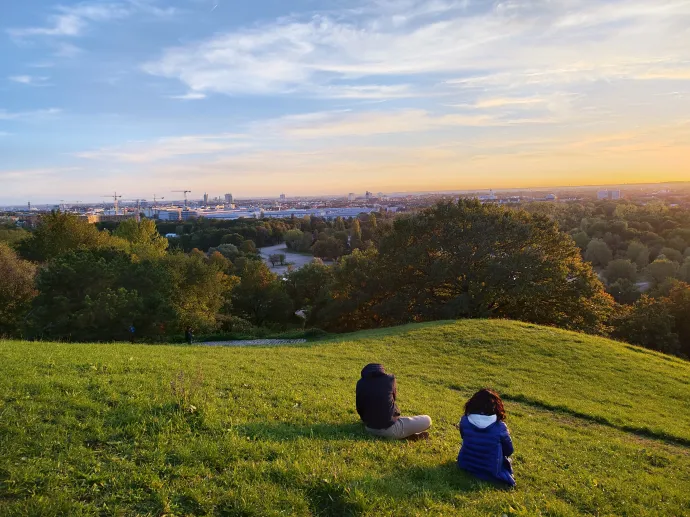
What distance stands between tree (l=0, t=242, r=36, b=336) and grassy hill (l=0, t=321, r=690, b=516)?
21.3 meters

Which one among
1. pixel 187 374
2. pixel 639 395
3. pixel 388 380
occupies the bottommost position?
pixel 639 395

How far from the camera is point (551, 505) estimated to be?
16.7ft

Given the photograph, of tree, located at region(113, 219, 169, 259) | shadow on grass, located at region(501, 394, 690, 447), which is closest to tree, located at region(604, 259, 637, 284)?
shadow on grass, located at region(501, 394, 690, 447)

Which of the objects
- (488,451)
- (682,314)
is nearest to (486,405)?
(488,451)

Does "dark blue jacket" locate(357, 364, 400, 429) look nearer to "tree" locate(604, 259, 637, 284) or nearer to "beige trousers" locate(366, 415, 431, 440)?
"beige trousers" locate(366, 415, 431, 440)

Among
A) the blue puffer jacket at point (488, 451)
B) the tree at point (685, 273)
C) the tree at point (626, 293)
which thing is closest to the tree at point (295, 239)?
the tree at point (626, 293)

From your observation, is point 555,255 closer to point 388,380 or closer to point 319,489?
point 388,380

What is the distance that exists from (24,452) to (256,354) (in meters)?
8.64

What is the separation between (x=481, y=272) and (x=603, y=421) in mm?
14911

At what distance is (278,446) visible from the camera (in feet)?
17.5

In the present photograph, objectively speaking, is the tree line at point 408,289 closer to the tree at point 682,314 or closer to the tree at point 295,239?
the tree at point 682,314

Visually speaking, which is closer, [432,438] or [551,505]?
[551,505]

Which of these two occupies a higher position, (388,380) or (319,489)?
(388,380)

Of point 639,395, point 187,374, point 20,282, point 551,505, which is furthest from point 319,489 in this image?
point 20,282
